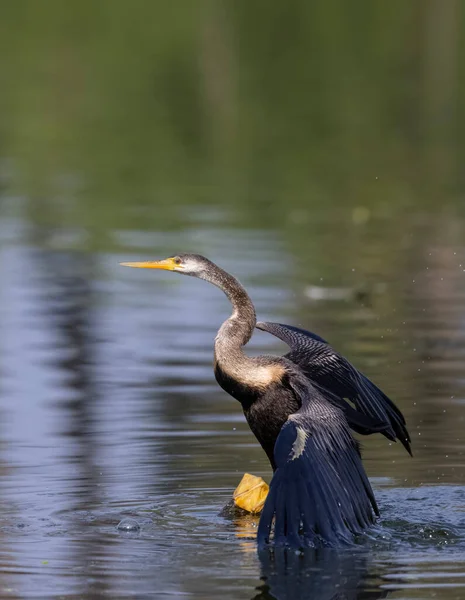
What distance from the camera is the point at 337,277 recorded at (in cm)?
1290

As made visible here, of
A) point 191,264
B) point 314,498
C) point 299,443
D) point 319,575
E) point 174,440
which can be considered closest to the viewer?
point 319,575

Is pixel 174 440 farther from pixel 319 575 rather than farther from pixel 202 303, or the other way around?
pixel 202 303

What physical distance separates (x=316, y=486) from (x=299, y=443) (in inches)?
8.2

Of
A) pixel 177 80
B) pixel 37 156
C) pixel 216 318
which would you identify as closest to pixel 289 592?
pixel 216 318

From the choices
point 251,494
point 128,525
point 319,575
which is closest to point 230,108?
point 251,494

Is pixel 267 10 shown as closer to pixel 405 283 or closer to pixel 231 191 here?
pixel 231 191

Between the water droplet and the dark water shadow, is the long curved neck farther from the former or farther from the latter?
the dark water shadow

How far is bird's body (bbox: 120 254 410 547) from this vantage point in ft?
19.9

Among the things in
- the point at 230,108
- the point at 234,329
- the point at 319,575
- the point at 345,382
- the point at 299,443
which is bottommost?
the point at 319,575

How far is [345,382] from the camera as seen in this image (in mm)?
7203

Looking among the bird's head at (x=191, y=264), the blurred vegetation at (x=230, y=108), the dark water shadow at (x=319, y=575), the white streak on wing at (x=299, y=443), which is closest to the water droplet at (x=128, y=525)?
the dark water shadow at (x=319, y=575)

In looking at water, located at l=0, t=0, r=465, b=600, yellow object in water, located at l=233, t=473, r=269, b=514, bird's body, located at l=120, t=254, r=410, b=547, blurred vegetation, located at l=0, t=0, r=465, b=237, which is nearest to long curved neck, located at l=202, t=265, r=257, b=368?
bird's body, located at l=120, t=254, r=410, b=547

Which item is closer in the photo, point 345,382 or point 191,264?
point 345,382

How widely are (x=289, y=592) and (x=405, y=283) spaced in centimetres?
727
